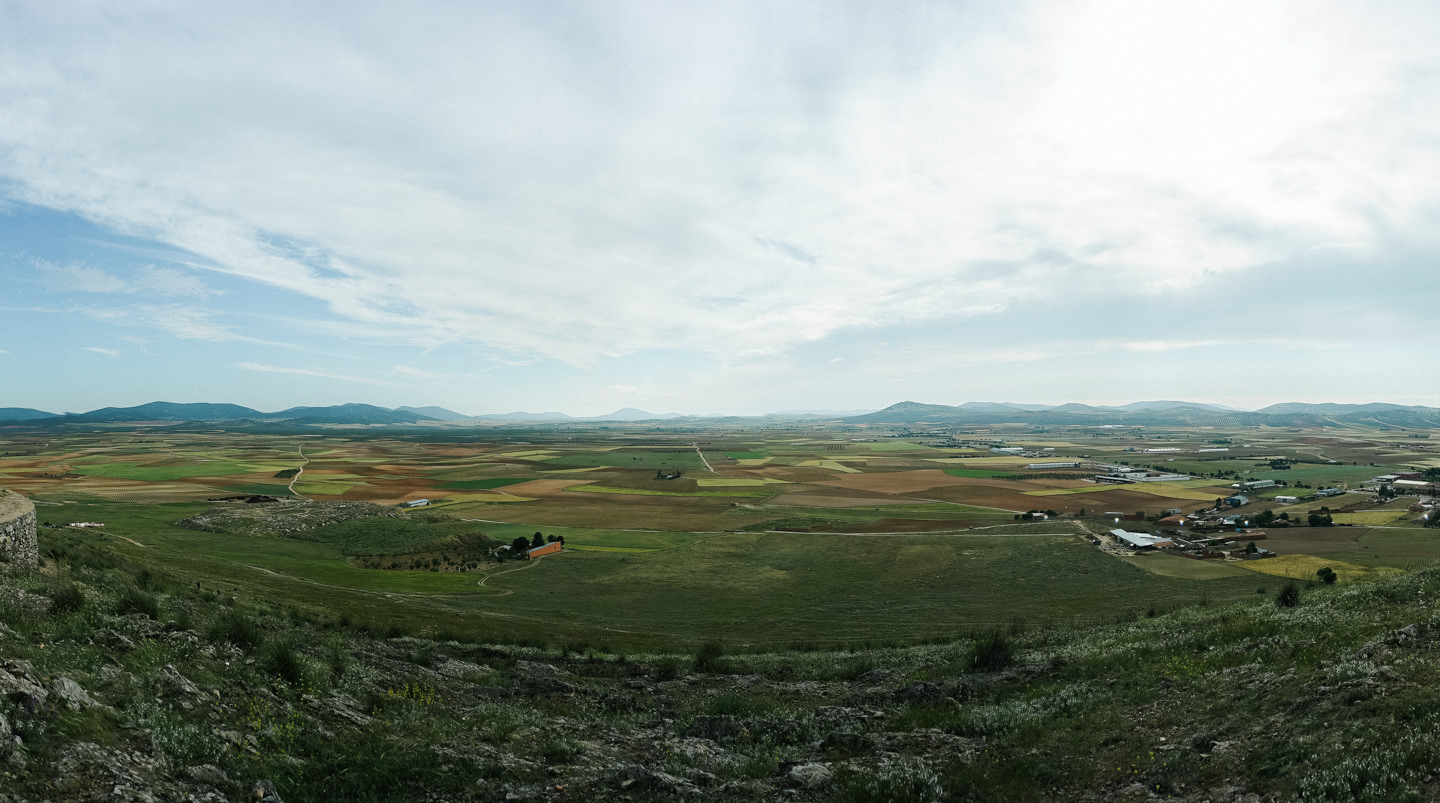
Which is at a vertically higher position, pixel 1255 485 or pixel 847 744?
pixel 847 744

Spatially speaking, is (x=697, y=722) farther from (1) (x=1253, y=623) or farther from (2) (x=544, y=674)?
(1) (x=1253, y=623)

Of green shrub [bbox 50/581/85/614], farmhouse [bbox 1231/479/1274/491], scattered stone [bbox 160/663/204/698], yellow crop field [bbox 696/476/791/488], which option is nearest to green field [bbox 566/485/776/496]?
yellow crop field [bbox 696/476/791/488]

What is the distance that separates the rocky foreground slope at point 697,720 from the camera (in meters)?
8.99

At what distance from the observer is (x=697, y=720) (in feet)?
51.1

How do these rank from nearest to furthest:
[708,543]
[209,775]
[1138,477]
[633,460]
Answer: [209,775] → [708,543] → [1138,477] → [633,460]

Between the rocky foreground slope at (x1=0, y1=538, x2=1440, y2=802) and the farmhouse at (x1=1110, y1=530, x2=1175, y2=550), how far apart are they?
1565 inches

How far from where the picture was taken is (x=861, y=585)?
4562cm

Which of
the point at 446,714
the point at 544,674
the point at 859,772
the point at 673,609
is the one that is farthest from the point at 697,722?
the point at 673,609

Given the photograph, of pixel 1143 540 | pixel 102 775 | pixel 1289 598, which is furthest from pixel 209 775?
pixel 1143 540

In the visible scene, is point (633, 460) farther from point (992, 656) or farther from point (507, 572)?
point (992, 656)

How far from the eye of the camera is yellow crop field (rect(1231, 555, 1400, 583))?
136ft

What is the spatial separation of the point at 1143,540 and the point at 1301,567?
40.2 ft

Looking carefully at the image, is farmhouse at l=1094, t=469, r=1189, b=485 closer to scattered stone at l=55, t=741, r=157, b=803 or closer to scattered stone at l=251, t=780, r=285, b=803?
scattered stone at l=251, t=780, r=285, b=803

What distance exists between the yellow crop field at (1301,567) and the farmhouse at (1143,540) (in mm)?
7133
